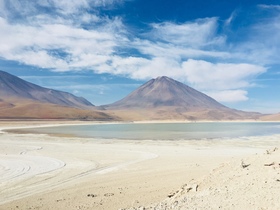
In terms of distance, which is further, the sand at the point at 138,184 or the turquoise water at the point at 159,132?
the turquoise water at the point at 159,132

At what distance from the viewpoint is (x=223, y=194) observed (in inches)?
335

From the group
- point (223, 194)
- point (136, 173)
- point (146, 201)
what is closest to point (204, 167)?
point (136, 173)

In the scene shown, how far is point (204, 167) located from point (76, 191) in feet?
26.6

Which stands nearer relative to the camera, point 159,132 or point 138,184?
point 138,184

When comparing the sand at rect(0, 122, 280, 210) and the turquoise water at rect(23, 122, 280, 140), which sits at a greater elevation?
the turquoise water at rect(23, 122, 280, 140)

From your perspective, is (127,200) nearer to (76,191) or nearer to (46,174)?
(76,191)

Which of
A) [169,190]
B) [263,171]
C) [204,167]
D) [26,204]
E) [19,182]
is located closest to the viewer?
[263,171]

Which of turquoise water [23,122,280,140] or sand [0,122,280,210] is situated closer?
sand [0,122,280,210]

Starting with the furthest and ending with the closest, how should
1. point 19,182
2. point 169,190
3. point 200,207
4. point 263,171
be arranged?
point 19,182 → point 169,190 → point 263,171 → point 200,207

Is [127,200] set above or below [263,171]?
below

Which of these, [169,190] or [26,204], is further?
[169,190]

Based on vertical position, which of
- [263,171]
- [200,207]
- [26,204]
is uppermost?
[263,171]

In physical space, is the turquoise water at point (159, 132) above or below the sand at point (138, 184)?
above

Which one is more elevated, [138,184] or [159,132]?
[159,132]
